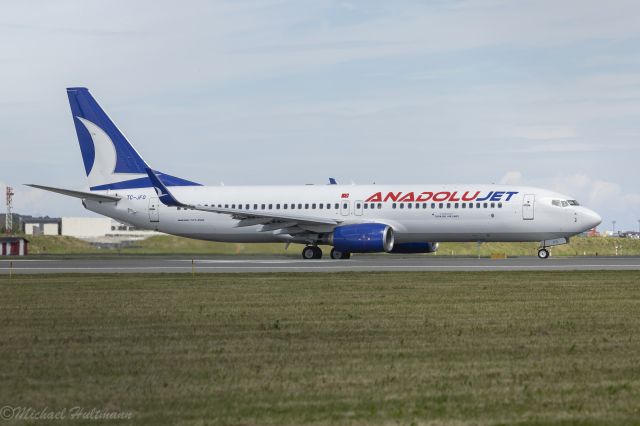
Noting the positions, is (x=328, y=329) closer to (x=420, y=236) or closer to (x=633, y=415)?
(x=633, y=415)

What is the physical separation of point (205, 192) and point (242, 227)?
3674mm

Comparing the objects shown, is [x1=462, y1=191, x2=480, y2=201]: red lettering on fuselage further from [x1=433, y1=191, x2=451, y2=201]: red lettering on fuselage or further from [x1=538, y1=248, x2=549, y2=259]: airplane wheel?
[x1=538, y1=248, x2=549, y2=259]: airplane wheel

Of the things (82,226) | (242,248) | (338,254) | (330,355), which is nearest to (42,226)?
(82,226)

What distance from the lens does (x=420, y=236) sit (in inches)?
2045

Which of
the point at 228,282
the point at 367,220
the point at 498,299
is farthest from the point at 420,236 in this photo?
the point at 498,299

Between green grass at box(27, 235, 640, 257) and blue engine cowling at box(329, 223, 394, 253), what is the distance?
30.9 ft

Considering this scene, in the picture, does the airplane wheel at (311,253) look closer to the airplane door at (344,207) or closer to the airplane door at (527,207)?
the airplane door at (344,207)

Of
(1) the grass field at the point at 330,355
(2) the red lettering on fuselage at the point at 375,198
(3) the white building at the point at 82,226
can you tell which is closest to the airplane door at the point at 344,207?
(2) the red lettering on fuselage at the point at 375,198

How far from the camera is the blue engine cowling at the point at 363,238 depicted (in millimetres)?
49219

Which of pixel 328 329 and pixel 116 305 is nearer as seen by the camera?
pixel 328 329

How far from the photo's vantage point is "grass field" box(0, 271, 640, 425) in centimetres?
1127

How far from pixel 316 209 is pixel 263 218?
362cm

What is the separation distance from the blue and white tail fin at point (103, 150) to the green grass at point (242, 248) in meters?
Answer: 7.41

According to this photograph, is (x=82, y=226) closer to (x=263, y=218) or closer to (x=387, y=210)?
(x=263, y=218)
